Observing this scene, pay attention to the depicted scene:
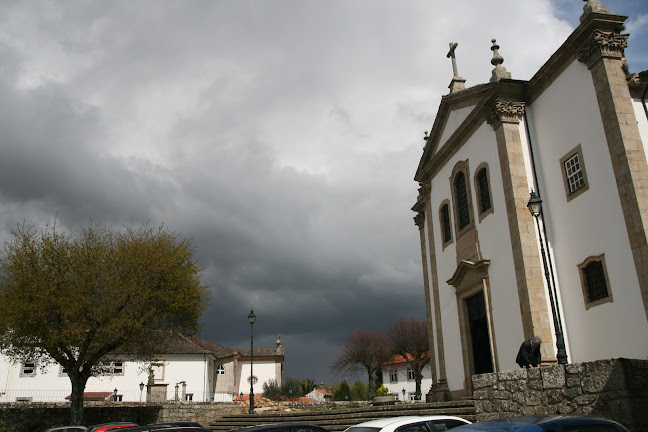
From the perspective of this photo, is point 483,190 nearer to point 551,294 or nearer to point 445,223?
point 445,223

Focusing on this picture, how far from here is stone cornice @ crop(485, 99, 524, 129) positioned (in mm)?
17431

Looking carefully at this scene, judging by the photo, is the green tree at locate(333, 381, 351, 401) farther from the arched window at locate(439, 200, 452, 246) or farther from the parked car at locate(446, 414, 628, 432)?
the parked car at locate(446, 414, 628, 432)

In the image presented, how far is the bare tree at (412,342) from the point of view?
58.4 meters

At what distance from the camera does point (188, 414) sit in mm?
24984

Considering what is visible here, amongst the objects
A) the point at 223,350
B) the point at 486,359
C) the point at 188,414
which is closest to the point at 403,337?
the point at 223,350

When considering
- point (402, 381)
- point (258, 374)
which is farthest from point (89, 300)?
point (402, 381)

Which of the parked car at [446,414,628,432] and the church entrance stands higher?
the church entrance

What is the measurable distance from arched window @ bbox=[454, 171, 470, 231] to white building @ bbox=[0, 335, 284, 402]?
22.5 meters

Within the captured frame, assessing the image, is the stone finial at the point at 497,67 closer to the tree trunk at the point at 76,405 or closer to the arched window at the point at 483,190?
the arched window at the point at 483,190

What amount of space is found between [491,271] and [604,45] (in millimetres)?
7860

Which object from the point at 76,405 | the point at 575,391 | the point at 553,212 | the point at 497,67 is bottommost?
the point at 76,405

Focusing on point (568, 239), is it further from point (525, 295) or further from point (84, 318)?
point (84, 318)

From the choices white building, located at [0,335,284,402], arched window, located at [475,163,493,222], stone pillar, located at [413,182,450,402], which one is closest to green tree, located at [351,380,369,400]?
white building, located at [0,335,284,402]

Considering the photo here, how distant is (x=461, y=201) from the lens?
69.5 ft
